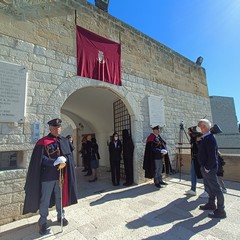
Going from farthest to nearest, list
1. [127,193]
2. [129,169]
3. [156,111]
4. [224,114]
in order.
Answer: [224,114] < [156,111] < [129,169] < [127,193]

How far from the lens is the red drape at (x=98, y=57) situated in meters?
4.63

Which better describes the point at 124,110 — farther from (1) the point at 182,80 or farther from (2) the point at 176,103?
(1) the point at 182,80

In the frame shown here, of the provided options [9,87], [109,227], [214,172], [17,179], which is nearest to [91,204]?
[109,227]

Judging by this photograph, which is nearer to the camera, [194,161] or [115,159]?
[194,161]

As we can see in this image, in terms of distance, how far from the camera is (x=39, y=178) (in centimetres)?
272

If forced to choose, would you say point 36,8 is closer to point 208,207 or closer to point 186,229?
point 186,229

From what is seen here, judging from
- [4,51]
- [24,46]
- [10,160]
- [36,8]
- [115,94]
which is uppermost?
Result: [36,8]

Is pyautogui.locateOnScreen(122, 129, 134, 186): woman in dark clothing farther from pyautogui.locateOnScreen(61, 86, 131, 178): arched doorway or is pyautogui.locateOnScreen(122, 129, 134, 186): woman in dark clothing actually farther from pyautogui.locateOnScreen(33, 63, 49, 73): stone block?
pyautogui.locateOnScreen(33, 63, 49, 73): stone block

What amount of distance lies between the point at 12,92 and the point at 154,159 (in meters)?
3.77

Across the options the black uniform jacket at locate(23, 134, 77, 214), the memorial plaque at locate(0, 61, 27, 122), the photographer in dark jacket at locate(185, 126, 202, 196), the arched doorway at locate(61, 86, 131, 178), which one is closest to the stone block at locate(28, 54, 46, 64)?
the memorial plaque at locate(0, 61, 27, 122)

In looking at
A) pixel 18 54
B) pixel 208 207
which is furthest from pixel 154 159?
pixel 18 54

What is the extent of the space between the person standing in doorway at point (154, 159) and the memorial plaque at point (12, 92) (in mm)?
3298

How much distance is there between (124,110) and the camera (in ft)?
20.6

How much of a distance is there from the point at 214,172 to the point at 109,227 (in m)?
1.97
